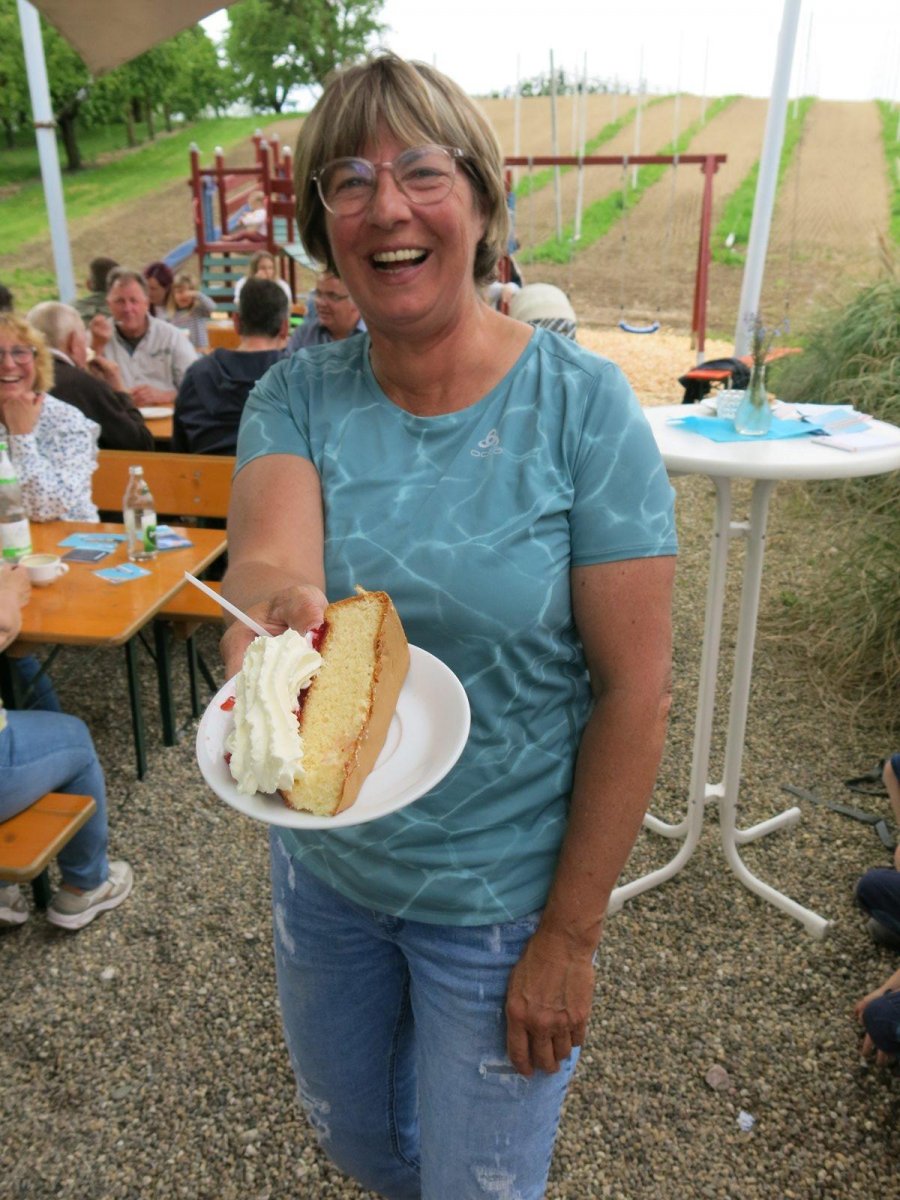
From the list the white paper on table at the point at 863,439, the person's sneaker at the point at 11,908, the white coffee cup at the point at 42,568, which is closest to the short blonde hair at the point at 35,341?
the white coffee cup at the point at 42,568

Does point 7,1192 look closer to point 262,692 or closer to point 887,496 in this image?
point 262,692

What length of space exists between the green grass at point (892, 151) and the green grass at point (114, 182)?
2362 cm

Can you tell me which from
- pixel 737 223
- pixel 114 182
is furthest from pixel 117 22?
pixel 114 182

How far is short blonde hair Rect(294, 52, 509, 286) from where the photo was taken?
4.02 feet

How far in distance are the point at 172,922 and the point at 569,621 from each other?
7.95 feet

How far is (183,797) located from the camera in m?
3.79

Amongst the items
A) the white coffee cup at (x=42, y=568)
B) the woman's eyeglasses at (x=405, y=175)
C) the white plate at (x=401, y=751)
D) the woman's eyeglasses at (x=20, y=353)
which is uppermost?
the woman's eyeglasses at (x=405, y=175)

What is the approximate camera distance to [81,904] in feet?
10.0

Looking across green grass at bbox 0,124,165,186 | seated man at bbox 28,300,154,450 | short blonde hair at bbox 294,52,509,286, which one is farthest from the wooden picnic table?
green grass at bbox 0,124,165,186

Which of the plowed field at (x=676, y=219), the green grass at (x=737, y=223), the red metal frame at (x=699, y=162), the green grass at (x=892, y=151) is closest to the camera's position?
the red metal frame at (x=699, y=162)

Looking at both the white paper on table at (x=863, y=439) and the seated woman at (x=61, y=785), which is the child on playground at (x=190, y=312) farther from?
the white paper on table at (x=863, y=439)

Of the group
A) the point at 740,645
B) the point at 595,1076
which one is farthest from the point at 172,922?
the point at 740,645

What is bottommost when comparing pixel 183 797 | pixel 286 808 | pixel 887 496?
pixel 183 797

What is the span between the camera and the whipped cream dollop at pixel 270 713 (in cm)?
110
